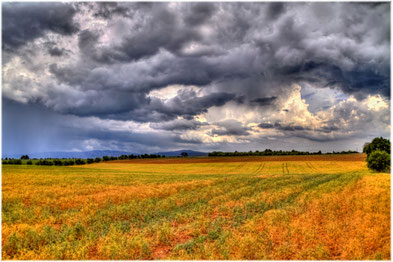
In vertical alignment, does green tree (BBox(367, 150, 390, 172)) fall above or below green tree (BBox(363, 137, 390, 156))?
below

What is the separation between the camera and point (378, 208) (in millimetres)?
16156

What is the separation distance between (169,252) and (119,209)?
28.3 ft

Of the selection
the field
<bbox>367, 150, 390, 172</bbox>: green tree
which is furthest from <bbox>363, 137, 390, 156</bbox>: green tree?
the field

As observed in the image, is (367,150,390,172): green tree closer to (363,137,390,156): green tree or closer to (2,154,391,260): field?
(363,137,390,156): green tree

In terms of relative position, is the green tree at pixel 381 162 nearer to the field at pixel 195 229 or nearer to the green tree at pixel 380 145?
the green tree at pixel 380 145

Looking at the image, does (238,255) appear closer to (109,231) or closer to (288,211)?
(109,231)

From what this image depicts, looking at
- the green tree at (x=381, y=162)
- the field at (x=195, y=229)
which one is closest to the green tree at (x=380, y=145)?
the green tree at (x=381, y=162)

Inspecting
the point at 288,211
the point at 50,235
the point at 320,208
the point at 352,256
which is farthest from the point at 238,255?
the point at 320,208

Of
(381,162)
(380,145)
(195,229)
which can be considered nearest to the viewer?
(195,229)

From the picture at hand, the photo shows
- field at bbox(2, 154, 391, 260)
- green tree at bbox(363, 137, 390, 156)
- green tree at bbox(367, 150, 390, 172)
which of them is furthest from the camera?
green tree at bbox(363, 137, 390, 156)

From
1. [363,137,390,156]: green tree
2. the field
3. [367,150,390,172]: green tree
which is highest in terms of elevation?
[363,137,390,156]: green tree

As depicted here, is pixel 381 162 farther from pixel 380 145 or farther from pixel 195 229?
pixel 195 229

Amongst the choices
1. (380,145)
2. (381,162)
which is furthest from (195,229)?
(380,145)

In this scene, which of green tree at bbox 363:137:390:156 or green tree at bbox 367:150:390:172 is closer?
green tree at bbox 367:150:390:172
